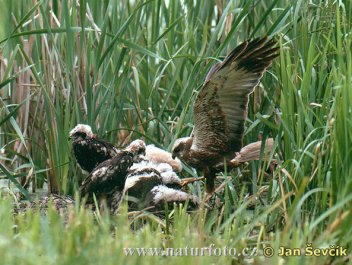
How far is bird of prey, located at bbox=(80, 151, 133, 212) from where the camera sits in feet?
18.7

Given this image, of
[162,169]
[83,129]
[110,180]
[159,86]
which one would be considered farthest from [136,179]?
[159,86]

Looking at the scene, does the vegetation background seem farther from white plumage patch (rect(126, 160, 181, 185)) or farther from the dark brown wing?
the dark brown wing

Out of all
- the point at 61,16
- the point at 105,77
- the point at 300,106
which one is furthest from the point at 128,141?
the point at 300,106

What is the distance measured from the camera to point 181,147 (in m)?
5.88

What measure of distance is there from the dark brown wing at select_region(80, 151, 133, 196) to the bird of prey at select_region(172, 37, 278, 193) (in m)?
0.32

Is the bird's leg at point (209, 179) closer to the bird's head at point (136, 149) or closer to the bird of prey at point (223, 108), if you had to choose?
the bird of prey at point (223, 108)

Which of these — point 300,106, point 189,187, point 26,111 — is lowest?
point 189,187

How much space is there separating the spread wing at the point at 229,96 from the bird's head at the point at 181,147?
49 mm

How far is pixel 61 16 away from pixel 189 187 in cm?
143

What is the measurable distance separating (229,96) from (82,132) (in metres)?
0.97

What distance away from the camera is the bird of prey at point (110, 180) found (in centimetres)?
570

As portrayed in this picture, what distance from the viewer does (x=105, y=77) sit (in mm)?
6438

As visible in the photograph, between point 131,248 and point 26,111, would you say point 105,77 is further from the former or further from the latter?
point 131,248

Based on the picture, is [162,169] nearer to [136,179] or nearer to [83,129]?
[136,179]
